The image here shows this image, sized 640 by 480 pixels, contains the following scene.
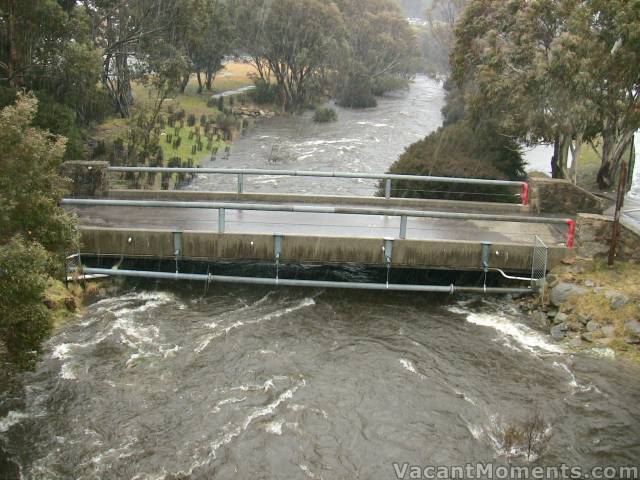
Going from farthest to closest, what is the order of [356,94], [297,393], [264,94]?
[356,94] → [264,94] → [297,393]

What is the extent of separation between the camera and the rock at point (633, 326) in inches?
549

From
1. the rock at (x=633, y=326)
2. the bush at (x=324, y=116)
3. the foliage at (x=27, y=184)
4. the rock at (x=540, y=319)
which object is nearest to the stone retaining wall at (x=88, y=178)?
the foliage at (x=27, y=184)

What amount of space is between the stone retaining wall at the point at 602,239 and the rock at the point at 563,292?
1.17 metres

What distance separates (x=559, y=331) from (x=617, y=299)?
58.2 inches

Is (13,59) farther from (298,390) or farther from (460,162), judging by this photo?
(298,390)

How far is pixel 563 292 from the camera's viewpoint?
15125mm

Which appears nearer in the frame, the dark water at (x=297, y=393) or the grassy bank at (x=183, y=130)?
the dark water at (x=297, y=393)

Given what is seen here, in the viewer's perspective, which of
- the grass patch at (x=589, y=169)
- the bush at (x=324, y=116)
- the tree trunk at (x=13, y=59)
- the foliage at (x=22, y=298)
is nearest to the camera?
the foliage at (x=22, y=298)

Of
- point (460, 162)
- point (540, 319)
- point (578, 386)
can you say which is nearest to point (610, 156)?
point (460, 162)

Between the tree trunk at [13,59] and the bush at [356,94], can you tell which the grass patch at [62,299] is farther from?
the bush at [356,94]

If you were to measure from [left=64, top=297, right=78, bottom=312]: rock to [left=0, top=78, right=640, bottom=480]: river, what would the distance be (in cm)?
37

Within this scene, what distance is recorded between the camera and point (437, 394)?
12.2m

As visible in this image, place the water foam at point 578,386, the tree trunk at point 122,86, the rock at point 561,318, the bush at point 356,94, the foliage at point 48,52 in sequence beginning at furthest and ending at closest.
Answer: the bush at point 356,94 < the tree trunk at point 122,86 < the foliage at point 48,52 < the rock at point 561,318 < the water foam at point 578,386

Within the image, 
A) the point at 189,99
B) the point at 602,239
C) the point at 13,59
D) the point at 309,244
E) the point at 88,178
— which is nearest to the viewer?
the point at 309,244
